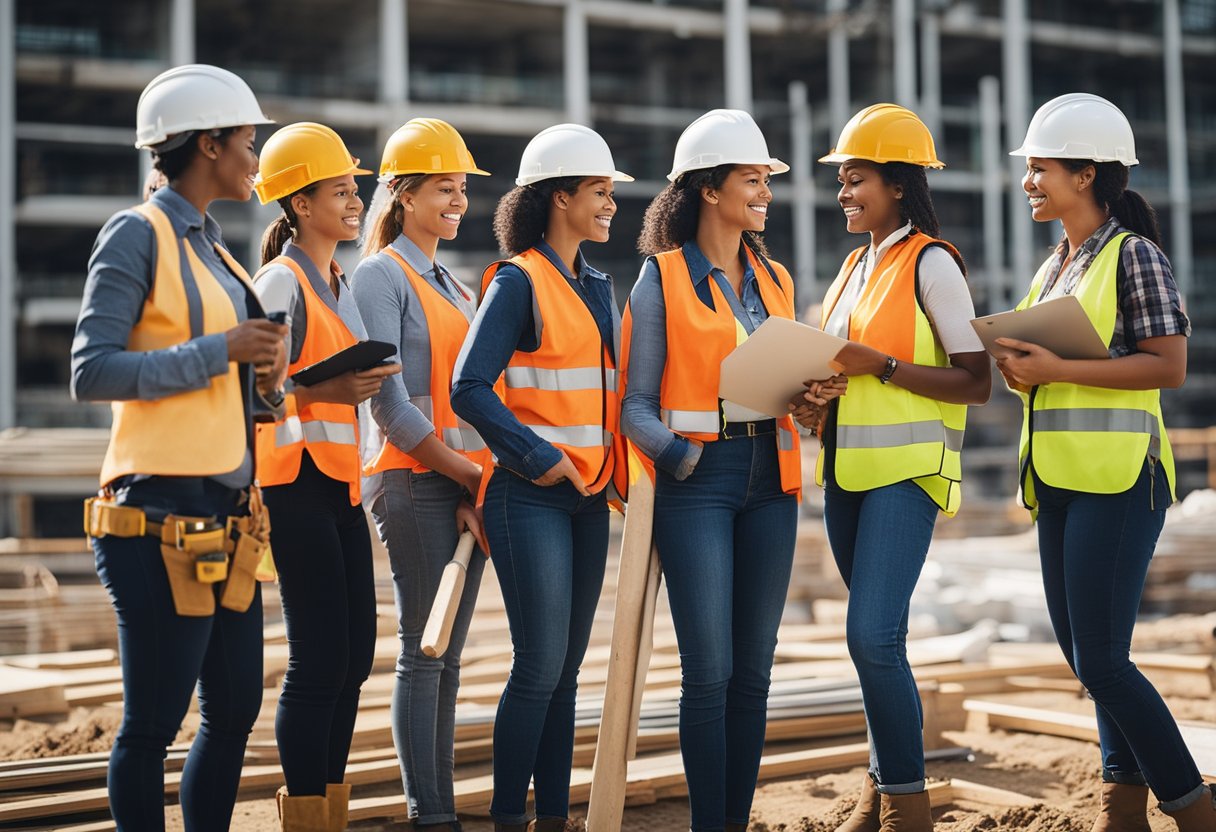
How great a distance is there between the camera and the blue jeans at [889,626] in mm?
4160

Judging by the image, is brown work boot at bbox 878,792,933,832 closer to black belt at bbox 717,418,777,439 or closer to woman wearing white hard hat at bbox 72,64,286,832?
black belt at bbox 717,418,777,439

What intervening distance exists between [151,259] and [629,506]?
1647 millimetres

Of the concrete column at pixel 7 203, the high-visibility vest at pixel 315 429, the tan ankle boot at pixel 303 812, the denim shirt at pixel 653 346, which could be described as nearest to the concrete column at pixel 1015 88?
the concrete column at pixel 7 203

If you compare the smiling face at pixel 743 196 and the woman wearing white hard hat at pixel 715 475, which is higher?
the smiling face at pixel 743 196

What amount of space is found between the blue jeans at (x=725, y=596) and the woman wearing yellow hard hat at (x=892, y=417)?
0.24 metres

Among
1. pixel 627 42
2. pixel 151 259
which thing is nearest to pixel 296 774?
pixel 151 259

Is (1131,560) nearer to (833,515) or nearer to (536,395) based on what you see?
(833,515)

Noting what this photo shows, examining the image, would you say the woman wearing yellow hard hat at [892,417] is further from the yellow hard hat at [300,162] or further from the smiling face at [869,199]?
the yellow hard hat at [300,162]

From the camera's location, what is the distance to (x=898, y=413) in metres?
4.34

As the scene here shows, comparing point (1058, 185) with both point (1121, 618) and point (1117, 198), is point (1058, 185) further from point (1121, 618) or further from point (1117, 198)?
point (1121, 618)

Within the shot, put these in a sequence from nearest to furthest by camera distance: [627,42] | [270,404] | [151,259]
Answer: [151,259]
[270,404]
[627,42]

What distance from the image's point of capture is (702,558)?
425 centimetres

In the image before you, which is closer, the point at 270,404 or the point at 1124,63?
the point at 270,404

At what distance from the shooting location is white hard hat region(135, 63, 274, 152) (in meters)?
3.56
